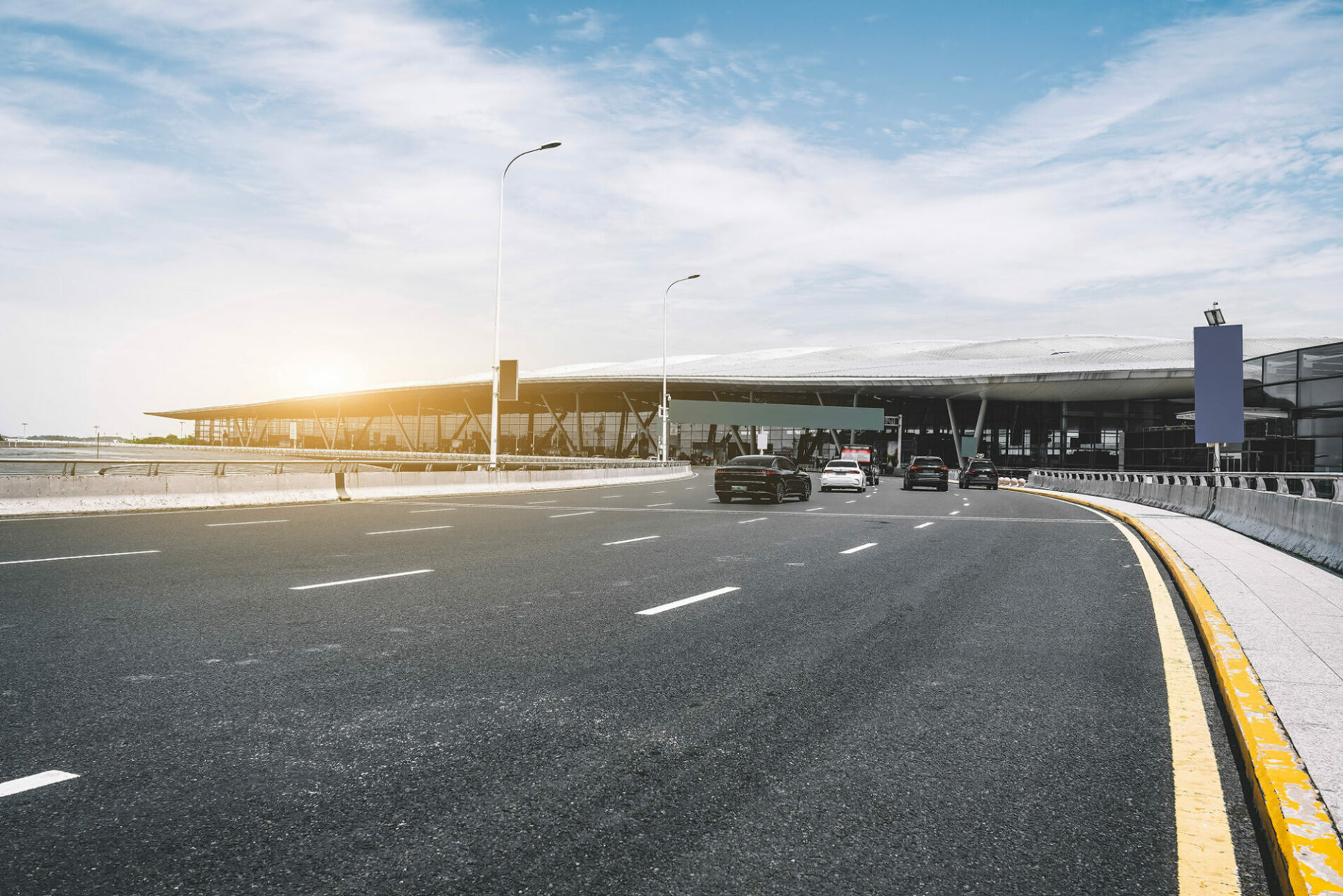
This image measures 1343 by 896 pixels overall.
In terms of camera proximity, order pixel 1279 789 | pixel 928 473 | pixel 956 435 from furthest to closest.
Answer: pixel 956 435 → pixel 928 473 → pixel 1279 789

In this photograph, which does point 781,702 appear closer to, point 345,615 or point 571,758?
point 571,758

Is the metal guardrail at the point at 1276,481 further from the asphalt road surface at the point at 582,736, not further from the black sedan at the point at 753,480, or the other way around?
the black sedan at the point at 753,480

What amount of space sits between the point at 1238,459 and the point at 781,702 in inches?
2886

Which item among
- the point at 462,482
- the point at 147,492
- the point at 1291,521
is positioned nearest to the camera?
the point at 1291,521

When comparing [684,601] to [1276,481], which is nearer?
[684,601]

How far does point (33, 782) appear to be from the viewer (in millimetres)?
3936

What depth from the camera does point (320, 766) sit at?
165 inches

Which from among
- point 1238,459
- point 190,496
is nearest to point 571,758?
point 190,496

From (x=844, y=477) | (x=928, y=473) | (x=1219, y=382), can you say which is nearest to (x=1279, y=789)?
(x=1219, y=382)

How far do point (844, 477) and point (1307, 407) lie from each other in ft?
109

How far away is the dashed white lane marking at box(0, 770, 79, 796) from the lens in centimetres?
383

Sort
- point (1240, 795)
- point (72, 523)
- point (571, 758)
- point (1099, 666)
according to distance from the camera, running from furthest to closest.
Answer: point (72, 523), point (1099, 666), point (571, 758), point (1240, 795)

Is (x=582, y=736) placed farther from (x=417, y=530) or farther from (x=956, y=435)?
(x=956, y=435)

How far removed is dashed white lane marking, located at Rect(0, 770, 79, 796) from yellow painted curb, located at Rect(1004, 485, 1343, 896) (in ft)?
15.4
